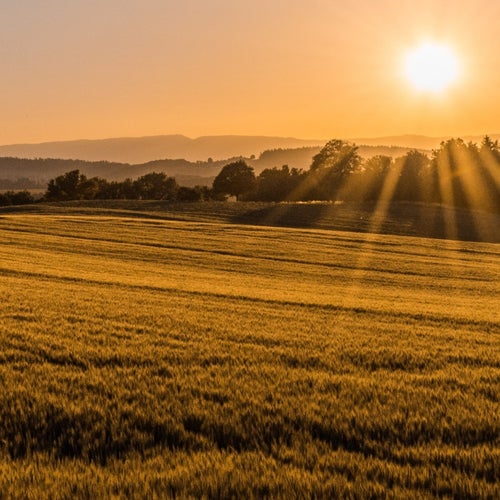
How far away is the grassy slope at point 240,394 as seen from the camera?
5.70 m

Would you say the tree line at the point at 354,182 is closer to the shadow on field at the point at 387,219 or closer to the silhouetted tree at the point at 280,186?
the silhouetted tree at the point at 280,186

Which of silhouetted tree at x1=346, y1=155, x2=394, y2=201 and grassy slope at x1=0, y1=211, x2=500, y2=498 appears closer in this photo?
grassy slope at x1=0, y1=211, x2=500, y2=498

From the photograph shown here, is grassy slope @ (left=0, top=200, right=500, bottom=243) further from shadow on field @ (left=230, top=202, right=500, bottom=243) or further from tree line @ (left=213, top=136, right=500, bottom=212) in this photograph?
tree line @ (left=213, top=136, right=500, bottom=212)

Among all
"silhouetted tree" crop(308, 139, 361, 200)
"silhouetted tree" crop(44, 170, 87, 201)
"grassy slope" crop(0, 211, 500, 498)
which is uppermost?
"silhouetted tree" crop(308, 139, 361, 200)

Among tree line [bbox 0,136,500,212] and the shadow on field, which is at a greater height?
tree line [bbox 0,136,500,212]

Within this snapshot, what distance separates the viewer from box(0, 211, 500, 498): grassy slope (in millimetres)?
5703


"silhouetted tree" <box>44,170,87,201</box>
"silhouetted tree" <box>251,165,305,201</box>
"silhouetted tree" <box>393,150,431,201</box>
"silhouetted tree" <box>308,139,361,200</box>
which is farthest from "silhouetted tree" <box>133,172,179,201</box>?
"silhouetted tree" <box>393,150,431,201</box>

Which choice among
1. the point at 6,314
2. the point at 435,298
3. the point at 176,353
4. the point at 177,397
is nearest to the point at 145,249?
the point at 435,298

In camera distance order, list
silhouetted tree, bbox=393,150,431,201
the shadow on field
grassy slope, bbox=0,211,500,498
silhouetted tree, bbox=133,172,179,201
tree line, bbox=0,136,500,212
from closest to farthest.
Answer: grassy slope, bbox=0,211,500,498 → the shadow on field → tree line, bbox=0,136,500,212 → silhouetted tree, bbox=393,150,431,201 → silhouetted tree, bbox=133,172,179,201

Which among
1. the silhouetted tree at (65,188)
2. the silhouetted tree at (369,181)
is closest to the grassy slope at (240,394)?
the silhouetted tree at (369,181)

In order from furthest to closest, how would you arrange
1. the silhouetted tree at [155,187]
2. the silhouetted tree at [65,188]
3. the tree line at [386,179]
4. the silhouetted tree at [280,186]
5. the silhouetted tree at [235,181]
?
the silhouetted tree at [155,187]
the silhouetted tree at [235,181]
the silhouetted tree at [65,188]
the silhouetted tree at [280,186]
the tree line at [386,179]

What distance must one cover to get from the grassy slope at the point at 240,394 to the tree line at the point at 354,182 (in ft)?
296

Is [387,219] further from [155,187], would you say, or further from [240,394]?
[240,394]

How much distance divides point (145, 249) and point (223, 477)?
125 ft
